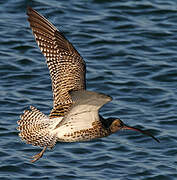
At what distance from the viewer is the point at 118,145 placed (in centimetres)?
1065

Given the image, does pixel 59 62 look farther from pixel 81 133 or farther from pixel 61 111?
pixel 81 133

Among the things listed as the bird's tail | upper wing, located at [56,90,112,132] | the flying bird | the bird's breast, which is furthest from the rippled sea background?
upper wing, located at [56,90,112,132]

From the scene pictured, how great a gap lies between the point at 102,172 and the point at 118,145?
69cm

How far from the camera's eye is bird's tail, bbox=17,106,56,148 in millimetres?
7902

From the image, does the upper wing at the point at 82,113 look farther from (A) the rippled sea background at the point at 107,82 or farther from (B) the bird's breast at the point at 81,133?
(A) the rippled sea background at the point at 107,82

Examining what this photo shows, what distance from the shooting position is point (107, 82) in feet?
40.1

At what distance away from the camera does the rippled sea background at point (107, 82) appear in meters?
10.2

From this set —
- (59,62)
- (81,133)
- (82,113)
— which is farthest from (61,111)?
(59,62)

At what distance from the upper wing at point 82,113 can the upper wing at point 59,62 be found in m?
0.28

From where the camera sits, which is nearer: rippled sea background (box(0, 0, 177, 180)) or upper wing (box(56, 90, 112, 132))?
upper wing (box(56, 90, 112, 132))

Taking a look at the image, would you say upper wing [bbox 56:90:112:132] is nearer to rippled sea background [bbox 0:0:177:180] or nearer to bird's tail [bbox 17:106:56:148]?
bird's tail [bbox 17:106:56:148]

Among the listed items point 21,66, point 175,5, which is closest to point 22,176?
point 21,66

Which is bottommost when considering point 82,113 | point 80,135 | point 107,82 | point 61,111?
point 107,82

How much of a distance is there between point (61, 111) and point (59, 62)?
29.4 inches
